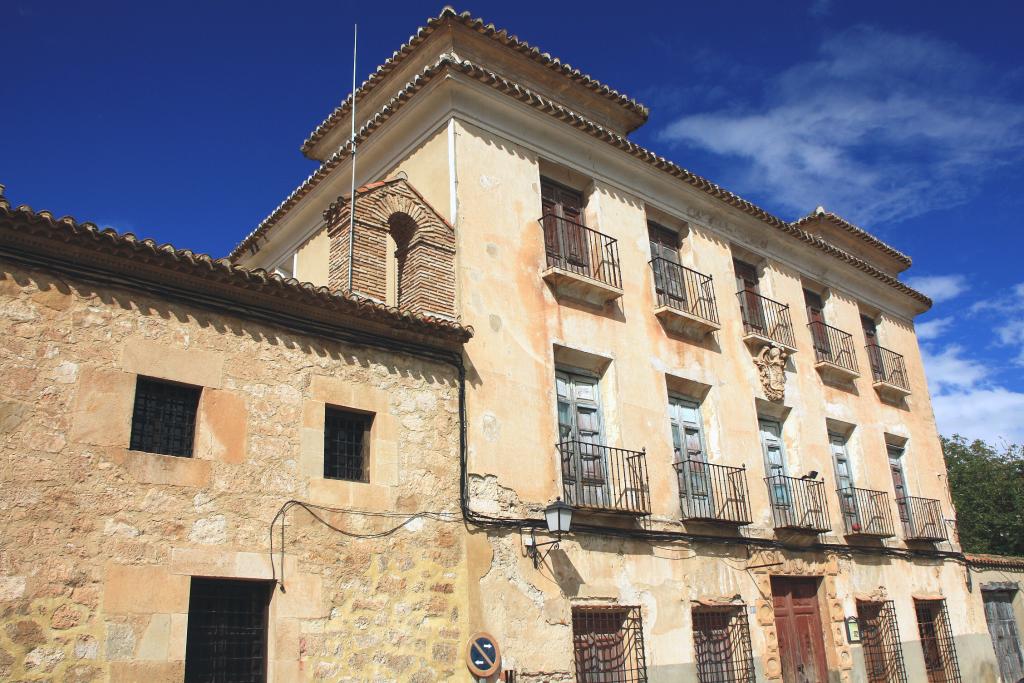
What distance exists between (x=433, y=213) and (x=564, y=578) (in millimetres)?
4658

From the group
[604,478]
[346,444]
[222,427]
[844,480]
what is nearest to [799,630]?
[844,480]

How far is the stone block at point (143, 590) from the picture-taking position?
6.96 meters

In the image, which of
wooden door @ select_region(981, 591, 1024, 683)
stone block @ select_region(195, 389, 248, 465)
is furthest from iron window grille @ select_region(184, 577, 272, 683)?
wooden door @ select_region(981, 591, 1024, 683)

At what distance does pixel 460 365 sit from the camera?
10031 mm

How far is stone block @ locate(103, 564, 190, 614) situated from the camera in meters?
6.96

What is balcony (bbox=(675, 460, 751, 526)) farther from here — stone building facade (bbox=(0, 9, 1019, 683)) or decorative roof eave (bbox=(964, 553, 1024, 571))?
decorative roof eave (bbox=(964, 553, 1024, 571))

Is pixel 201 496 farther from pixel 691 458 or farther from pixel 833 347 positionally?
pixel 833 347

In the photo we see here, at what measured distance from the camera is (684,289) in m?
13.8

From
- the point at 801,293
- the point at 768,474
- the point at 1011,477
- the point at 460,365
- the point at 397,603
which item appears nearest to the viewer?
the point at 397,603

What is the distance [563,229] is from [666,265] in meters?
2.20

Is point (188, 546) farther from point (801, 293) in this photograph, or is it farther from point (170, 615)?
point (801, 293)

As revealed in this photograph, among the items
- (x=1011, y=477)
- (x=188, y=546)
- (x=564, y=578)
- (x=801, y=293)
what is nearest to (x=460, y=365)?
(x=564, y=578)

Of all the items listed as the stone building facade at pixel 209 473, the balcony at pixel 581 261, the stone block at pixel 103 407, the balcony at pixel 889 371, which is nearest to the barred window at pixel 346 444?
the stone building facade at pixel 209 473

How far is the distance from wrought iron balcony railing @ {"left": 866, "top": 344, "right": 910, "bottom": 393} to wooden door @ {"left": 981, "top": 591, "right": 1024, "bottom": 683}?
4.82 meters
